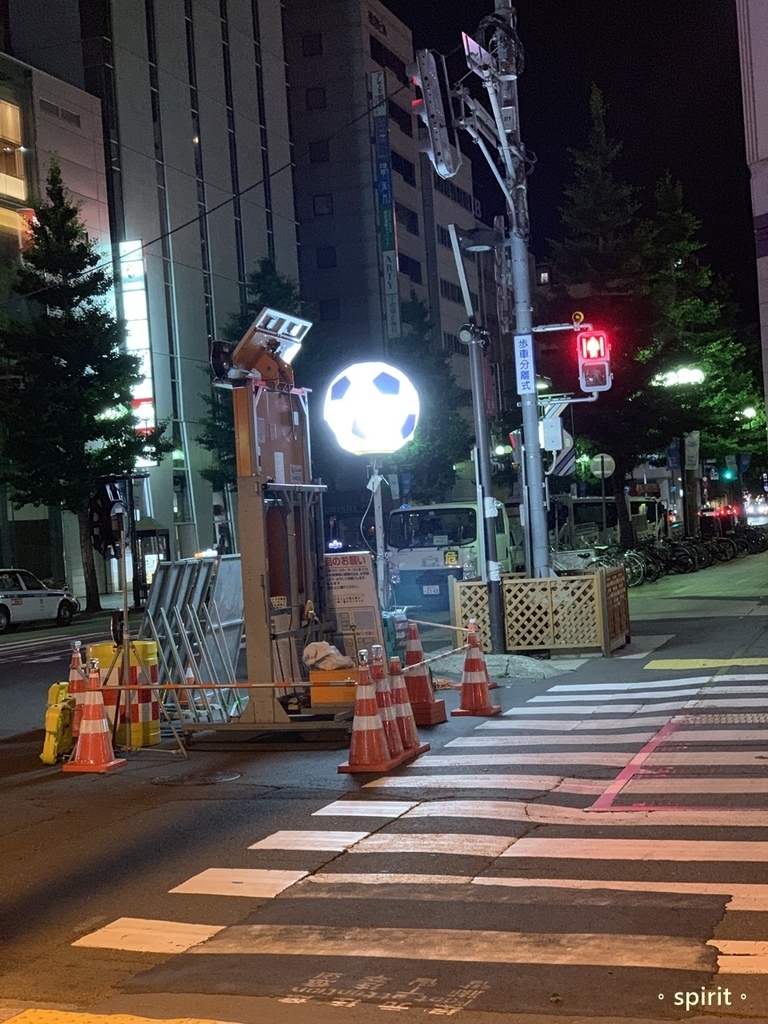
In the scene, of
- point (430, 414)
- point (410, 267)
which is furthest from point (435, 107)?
point (410, 267)

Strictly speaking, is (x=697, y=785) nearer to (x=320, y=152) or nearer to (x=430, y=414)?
(x=430, y=414)

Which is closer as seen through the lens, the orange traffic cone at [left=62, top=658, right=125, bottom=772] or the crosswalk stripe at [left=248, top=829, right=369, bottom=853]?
the crosswalk stripe at [left=248, top=829, right=369, bottom=853]

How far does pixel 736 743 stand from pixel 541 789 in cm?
233

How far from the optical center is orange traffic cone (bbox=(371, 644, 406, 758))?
10305 mm

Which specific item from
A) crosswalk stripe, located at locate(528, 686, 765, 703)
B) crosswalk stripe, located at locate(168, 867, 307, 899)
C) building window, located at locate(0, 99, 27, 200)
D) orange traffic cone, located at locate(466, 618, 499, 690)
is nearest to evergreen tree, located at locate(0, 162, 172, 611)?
building window, located at locate(0, 99, 27, 200)

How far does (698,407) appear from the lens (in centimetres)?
4250

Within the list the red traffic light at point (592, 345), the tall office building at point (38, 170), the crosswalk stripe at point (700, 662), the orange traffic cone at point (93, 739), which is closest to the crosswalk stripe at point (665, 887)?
the orange traffic cone at point (93, 739)

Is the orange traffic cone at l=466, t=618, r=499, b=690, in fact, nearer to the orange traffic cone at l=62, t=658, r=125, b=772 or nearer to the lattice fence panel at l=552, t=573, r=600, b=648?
the lattice fence panel at l=552, t=573, r=600, b=648

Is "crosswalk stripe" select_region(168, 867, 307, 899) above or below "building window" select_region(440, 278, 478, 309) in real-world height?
below

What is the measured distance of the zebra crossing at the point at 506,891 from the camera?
5199 millimetres

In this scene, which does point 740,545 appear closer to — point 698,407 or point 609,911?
point 698,407

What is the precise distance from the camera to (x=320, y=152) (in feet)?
221

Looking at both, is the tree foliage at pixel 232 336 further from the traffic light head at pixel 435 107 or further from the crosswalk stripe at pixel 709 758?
the crosswalk stripe at pixel 709 758

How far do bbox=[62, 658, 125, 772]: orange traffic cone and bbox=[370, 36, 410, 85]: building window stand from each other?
63.3 metres
